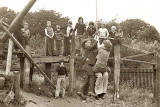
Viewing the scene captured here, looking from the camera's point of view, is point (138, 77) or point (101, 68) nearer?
point (101, 68)

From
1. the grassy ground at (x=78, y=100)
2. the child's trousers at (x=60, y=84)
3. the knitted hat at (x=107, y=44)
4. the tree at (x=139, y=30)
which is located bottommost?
the grassy ground at (x=78, y=100)

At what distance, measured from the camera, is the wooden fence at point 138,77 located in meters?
18.5

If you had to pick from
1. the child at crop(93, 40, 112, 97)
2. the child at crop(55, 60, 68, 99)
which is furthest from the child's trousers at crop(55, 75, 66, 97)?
the child at crop(93, 40, 112, 97)

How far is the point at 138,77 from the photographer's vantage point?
1884 cm

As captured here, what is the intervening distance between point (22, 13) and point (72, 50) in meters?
5.27

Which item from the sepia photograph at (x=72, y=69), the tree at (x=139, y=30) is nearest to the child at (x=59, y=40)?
the sepia photograph at (x=72, y=69)

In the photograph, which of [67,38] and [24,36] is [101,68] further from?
[67,38]

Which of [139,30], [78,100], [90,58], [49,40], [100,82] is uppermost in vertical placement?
[139,30]

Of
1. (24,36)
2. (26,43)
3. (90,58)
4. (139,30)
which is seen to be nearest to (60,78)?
(26,43)

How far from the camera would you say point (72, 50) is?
1433 cm

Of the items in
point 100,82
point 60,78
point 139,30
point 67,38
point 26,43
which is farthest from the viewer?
point 139,30

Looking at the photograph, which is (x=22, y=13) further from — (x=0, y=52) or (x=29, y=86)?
(x=29, y=86)

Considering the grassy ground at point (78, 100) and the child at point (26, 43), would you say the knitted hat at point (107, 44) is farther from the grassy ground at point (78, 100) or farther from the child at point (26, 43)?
the child at point (26, 43)

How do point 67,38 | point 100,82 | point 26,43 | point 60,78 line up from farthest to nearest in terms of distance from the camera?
point 67,38 < point 60,78 < point 26,43 < point 100,82
